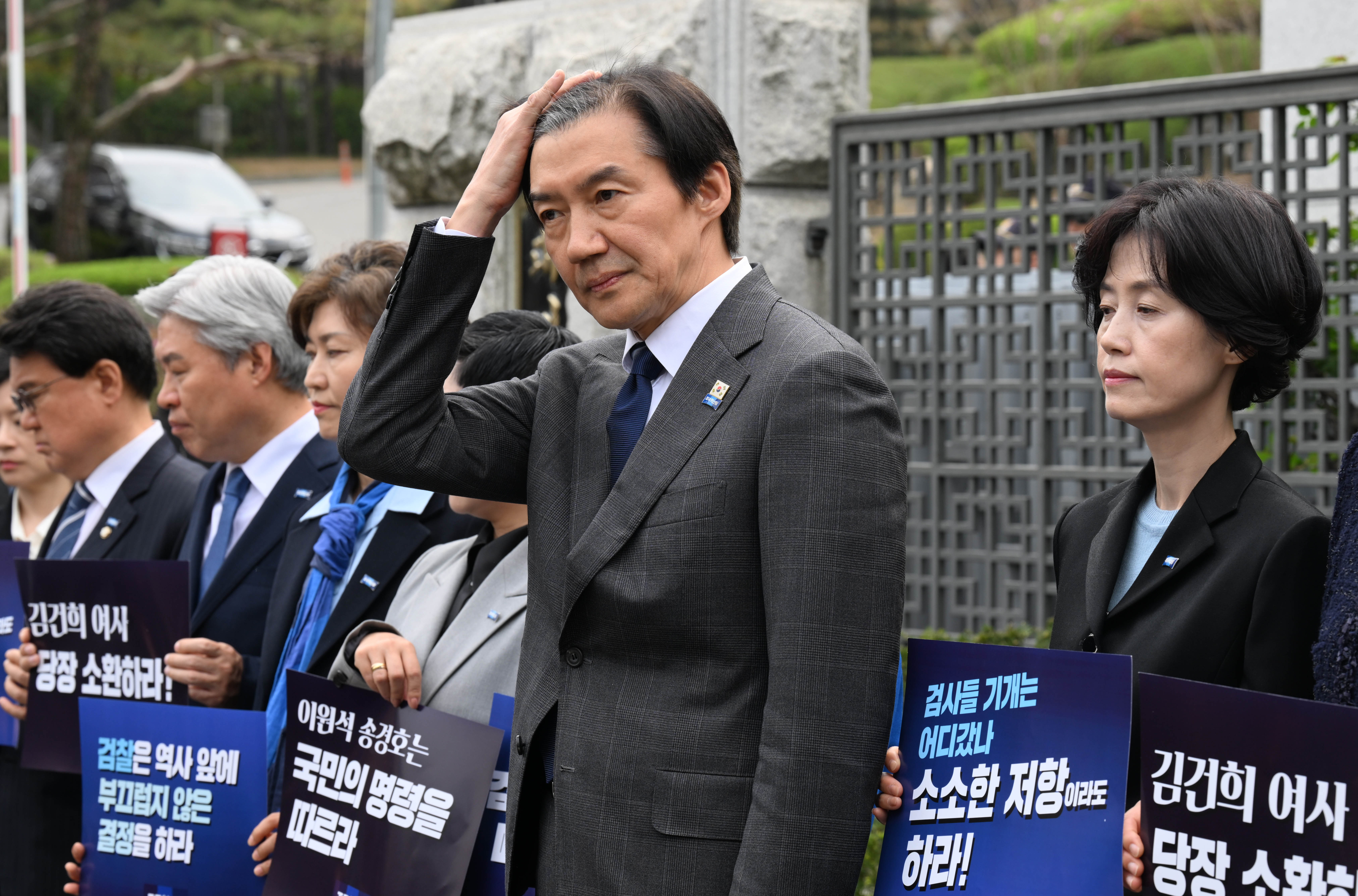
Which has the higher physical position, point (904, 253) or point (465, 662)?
point (904, 253)

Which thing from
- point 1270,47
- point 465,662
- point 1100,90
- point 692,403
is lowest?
point 465,662

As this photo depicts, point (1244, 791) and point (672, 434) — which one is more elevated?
point (672, 434)

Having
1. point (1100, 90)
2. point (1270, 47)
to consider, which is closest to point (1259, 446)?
point (1100, 90)

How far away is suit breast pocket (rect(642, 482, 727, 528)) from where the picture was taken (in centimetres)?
206

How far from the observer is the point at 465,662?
2.81 meters

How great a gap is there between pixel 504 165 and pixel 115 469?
2.26 m

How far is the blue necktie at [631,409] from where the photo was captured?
223 cm

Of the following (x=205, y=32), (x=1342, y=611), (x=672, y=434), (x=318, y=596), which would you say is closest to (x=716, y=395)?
(x=672, y=434)

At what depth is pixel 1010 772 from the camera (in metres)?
2.12

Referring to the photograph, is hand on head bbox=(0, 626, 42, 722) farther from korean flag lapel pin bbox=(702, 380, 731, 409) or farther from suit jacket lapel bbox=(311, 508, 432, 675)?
korean flag lapel pin bbox=(702, 380, 731, 409)

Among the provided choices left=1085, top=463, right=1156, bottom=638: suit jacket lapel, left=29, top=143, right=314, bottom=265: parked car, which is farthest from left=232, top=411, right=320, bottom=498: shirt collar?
left=29, top=143, right=314, bottom=265: parked car

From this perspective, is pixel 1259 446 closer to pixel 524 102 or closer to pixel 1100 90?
pixel 1100 90

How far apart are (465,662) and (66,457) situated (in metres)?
1.85

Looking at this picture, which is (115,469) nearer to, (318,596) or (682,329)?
(318,596)
